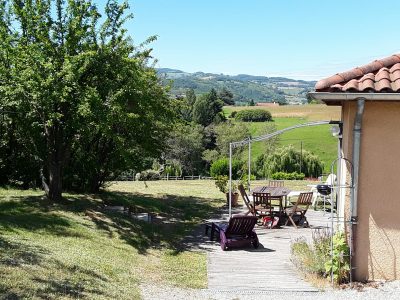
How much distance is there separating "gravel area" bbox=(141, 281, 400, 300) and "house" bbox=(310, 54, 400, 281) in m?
0.47

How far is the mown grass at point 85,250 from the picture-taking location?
22.3 ft

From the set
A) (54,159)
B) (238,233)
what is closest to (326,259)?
(238,233)

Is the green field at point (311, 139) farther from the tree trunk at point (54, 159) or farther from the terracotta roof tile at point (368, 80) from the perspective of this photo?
the terracotta roof tile at point (368, 80)

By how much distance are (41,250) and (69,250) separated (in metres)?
0.72

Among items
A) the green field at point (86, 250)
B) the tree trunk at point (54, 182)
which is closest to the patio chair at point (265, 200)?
the green field at point (86, 250)

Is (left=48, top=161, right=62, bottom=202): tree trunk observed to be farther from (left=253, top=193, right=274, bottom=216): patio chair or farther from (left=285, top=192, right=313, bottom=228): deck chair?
(left=285, top=192, right=313, bottom=228): deck chair

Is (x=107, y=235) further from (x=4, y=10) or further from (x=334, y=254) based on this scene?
(x=4, y=10)

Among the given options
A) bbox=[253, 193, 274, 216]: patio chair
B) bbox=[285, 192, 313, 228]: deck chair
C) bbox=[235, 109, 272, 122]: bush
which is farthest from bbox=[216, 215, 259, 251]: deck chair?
bbox=[235, 109, 272, 122]: bush

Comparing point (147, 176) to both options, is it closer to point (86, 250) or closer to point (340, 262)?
point (86, 250)

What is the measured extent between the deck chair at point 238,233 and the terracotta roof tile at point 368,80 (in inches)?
173

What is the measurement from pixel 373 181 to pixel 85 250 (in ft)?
18.5

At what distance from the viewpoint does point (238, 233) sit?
11.5 metres

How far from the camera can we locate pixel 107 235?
11453 millimetres

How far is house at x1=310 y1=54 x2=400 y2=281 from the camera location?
7852 millimetres
